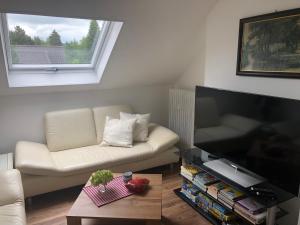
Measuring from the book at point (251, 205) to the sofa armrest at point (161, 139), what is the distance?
49.2 inches

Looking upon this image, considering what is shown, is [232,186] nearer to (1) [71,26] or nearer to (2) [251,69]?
(2) [251,69]

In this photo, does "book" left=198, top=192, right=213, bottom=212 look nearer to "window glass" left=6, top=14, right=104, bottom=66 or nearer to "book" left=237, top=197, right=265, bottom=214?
"book" left=237, top=197, right=265, bottom=214

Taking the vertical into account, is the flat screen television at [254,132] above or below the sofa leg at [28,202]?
above

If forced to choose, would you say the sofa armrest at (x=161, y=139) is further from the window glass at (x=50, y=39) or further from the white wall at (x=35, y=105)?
the window glass at (x=50, y=39)

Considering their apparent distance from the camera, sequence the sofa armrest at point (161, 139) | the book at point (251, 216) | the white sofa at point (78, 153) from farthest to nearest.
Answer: the sofa armrest at point (161, 139), the white sofa at point (78, 153), the book at point (251, 216)

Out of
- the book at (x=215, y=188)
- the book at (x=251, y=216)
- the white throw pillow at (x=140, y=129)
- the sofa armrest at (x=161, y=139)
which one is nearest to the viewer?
the book at (x=251, y=216)

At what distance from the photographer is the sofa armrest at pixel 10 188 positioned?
75.8 inches

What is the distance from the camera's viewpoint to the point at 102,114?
3316 mm

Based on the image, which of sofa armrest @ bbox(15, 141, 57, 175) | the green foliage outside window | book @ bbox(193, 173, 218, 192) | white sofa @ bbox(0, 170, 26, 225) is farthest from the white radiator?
white sofa @ bbox(0, 170, 26, 225)

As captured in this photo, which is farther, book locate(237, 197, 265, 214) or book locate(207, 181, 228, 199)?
book locate(207, 181, 228, 199)

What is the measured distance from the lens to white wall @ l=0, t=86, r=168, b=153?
2924mm

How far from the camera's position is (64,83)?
10.0 ft

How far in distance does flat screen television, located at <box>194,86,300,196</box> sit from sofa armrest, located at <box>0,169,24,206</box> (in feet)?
5.64

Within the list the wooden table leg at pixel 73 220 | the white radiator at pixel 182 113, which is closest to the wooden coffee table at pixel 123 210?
the wooden table leg at pixel 73 220
